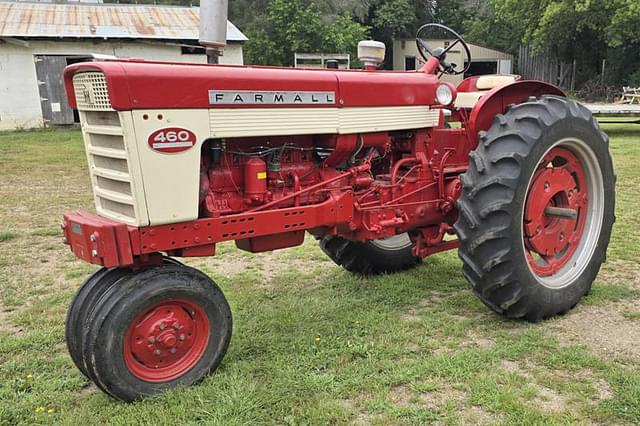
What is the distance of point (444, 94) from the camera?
3939 millimetres

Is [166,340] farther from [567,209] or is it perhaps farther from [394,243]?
[567,209]

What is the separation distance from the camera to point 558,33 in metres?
24.5

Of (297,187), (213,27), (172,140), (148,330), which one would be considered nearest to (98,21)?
(213,27)

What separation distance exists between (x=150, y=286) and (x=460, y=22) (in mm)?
35992

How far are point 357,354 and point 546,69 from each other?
2860 cm

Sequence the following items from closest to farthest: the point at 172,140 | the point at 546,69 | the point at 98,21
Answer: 1. the point at 172,140
2. the point at 98,21
3. the point at 546,69

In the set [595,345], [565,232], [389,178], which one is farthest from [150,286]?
[565,232]

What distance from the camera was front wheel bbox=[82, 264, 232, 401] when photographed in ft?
9.04

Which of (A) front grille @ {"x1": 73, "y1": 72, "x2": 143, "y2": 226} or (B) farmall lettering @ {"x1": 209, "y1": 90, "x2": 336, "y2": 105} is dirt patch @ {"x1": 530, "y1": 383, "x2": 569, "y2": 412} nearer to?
(B) farmall lettering @ {"x1": 209, "y1": 90, "x2": 336, "y2": 105}

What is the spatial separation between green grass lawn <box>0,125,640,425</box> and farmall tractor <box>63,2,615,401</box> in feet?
0.68

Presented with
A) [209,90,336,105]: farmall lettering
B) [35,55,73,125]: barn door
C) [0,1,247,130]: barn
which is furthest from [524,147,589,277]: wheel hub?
[35,55,73,125]: barn door

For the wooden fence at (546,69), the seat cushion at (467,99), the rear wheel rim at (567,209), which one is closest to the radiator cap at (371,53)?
the seat cushion at (467,99)

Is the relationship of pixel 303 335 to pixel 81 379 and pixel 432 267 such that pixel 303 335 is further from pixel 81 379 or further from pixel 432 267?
pixel 432 267

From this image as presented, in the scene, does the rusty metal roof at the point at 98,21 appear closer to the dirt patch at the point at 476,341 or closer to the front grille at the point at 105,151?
the front grille at the point at 105,151
